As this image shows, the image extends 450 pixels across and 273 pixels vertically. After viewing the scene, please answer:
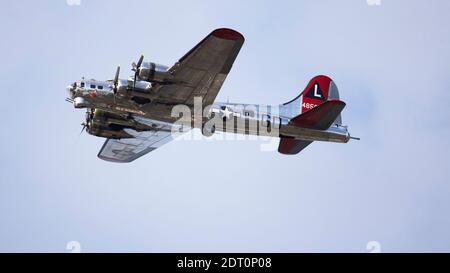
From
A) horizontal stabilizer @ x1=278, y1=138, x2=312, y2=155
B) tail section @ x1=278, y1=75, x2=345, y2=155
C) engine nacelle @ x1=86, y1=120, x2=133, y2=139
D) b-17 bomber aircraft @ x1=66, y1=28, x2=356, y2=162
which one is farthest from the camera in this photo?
horizontal stabilizer @ x1=278, y1=138, x2=312, y2=155

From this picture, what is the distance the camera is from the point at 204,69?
2283cm

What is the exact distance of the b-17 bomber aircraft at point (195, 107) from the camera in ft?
74.5

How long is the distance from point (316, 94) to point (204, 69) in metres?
7.63

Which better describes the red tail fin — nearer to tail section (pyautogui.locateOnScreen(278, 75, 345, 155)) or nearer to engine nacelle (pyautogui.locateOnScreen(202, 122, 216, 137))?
tail section (pyautogui.locateOnScreen(278, 75, 345, 155))

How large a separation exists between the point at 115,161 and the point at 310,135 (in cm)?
886

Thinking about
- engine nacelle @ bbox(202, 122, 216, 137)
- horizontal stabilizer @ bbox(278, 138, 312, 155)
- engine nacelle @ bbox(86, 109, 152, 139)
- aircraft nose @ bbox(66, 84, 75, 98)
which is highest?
aircraft nose @ bbox(66, 84, 75, 98)

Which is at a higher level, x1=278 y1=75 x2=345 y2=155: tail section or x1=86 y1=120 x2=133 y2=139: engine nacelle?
x1=278 y1=75 x2=345 y2=155: tail section

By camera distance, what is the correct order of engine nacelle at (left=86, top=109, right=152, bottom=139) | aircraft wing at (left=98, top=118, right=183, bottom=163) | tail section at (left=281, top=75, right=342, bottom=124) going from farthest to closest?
tail section at (left=281, top=75, right=342, bottom=124) < aircraft wing at (left=98, top=118, right=183, bottom=163) < engine nacelle at (left=86, top=109, right=152, bottom=139)

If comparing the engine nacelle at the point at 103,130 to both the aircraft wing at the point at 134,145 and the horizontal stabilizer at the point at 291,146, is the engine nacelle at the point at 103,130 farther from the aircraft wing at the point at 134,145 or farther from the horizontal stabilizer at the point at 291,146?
the horizontal stabilizer at the point at 291,146

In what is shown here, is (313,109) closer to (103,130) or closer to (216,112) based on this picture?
(216,112)

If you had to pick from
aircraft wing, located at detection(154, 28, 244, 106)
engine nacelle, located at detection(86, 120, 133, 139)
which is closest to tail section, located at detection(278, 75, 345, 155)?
aircraft wing, located at detection(154, 28, 244, 106)

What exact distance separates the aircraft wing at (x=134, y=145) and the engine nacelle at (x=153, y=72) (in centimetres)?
447

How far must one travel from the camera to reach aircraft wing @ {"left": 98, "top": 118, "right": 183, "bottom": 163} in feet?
92.2

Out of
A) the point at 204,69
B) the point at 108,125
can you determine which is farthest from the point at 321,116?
the point at 108,125
